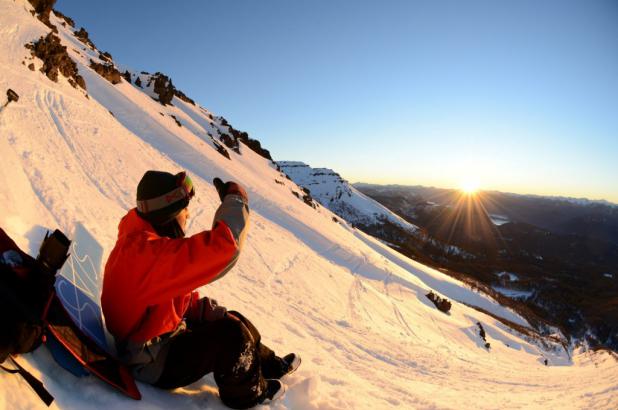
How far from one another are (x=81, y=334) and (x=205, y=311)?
2.90ft

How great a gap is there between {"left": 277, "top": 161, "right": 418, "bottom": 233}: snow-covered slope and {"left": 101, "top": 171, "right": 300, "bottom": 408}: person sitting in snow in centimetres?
11650

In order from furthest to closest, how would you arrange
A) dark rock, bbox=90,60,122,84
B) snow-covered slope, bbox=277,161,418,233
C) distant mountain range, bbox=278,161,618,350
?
snow-covered slope, bbox=277,161,418,233
distant mountain range, bbox=278,161,618,350
dark rock, bbox=90,60,122,84

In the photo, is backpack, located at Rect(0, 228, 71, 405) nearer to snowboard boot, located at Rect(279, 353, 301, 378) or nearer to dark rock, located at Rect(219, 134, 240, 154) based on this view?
snowboard boot, located at Rect(279, 353, 301, 378)

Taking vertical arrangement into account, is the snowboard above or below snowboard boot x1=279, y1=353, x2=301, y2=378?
above

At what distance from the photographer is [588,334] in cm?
7800

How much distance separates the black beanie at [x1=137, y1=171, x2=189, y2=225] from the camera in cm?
211

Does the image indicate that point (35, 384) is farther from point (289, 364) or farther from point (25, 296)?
point (289, 364)

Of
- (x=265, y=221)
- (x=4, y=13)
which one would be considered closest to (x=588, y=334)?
(x=265, y=221)

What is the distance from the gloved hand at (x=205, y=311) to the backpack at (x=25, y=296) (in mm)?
1028

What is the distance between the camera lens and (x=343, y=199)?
138750 mm

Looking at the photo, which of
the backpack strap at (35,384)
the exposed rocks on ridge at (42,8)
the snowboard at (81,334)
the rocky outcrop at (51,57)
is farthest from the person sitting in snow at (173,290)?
the exposed rocks on ridge at (42,8)

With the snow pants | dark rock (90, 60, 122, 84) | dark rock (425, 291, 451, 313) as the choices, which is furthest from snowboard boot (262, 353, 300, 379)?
dark rock (90, 60, 122, 84)

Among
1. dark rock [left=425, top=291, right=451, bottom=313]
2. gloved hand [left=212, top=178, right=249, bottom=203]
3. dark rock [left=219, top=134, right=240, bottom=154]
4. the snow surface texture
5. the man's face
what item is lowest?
dark rock [left=425, top=291, right=451, bottom=313]

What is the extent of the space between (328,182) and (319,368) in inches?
6002
